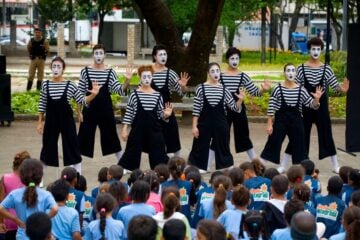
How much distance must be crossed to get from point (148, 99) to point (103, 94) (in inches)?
34.0

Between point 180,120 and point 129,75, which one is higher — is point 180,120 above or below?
below

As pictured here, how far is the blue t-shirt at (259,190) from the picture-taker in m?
8.15

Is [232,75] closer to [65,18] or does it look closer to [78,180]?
[78,180]

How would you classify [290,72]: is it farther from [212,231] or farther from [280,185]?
[212,231]

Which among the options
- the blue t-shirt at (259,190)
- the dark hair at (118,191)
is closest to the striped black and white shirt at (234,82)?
the blue t-shirt at (259,190)

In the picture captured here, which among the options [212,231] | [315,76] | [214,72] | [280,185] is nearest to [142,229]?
[212,231]

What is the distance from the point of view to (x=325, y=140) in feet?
40.5

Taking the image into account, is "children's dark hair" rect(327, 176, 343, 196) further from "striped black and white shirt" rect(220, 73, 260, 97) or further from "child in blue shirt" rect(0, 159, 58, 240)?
"striped black and white shirt" rect(220, 73, 260, 97)

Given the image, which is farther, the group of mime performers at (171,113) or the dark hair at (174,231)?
the group of mime performers at (171,113)

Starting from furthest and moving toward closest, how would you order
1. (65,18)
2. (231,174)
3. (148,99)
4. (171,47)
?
1. (65,18)
2. (171,47)
3. (148,99)
4. (231,174)

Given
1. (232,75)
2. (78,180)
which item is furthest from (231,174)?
(232,75)

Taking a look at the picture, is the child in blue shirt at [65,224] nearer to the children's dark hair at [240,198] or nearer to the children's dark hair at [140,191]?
the children's dark hair at [140,191]

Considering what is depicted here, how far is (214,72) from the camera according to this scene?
448 inches

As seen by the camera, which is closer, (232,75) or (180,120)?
(232,75)
